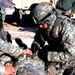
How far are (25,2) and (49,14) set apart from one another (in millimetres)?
10641

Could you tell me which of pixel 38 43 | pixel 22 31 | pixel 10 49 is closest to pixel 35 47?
pixel 38 43

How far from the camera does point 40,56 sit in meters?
7.71

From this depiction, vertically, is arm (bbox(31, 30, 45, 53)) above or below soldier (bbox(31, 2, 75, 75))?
below

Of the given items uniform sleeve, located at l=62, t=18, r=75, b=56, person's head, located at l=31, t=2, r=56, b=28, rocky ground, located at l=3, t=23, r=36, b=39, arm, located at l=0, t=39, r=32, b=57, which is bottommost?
rocky ground, located at l=3, t=23, r=36, b=39

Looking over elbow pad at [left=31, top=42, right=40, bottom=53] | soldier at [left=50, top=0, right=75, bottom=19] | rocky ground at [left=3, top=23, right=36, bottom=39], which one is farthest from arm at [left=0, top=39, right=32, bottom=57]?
soldier at [left=50, top=0, right=75, bottom=19]

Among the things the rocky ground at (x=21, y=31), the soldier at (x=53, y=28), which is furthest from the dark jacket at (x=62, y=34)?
the rocky ground at (x=21, y=31)

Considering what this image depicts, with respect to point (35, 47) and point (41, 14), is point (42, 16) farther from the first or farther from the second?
point (35, 47)

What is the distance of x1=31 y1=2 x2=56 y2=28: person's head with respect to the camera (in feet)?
23.9

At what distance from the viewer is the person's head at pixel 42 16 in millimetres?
7289

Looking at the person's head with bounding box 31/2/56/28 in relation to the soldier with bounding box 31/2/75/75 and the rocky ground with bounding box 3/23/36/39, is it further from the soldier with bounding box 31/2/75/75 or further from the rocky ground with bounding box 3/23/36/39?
the rocky ground with bounding box 3/23/36/39

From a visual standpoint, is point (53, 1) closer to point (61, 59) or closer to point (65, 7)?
point (65, 7)

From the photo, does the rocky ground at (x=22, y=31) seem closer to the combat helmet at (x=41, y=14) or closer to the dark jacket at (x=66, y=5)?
the dark jacket at (x=66, y=5)

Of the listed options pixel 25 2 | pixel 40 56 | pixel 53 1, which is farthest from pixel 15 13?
pixel 40 56

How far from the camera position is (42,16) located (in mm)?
7309
